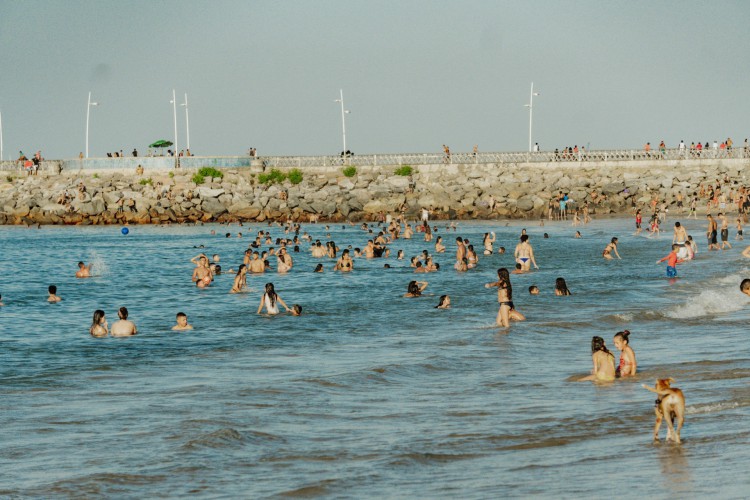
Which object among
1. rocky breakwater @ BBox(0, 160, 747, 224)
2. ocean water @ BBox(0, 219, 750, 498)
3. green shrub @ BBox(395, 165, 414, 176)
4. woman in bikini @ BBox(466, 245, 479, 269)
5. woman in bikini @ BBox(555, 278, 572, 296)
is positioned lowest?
ocean water @ BBox(0, 219, 750, 498)

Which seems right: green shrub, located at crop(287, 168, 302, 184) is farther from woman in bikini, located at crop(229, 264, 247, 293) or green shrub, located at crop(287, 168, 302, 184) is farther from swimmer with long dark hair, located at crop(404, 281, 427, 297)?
swimmer with long dark hair, located at crop(404, 281, 427, 297)

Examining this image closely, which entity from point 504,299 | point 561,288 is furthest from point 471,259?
point 504,299

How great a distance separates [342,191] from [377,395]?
194 ft

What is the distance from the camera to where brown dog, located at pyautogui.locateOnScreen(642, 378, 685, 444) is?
1116 centimetres

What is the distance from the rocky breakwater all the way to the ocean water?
37.5 meters

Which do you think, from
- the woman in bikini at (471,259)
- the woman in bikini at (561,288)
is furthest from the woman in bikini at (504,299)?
the woman in bikini at (471,259)

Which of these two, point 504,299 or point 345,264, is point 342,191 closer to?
point 345,264

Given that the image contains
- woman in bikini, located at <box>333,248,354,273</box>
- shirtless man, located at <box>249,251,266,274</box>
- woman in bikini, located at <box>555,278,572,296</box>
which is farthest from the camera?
shirtless man, located at <box>249,251,266,274</box>

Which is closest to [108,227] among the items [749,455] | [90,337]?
[90,337]

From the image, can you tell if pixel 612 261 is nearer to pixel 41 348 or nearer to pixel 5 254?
pixel 41 348

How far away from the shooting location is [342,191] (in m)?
74.4

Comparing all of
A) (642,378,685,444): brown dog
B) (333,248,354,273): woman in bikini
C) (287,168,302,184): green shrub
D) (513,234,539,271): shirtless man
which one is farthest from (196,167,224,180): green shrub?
(642,378,685,444): brown dog

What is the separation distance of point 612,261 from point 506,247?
9858 millimetres

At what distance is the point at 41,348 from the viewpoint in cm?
2175
